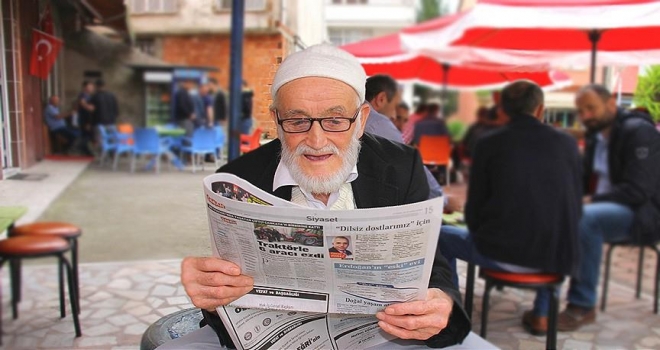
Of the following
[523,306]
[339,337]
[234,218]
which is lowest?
[523,306]

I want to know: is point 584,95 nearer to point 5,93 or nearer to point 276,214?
point 276,214

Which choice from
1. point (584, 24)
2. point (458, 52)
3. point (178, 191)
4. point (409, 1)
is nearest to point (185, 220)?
point (178, 191)

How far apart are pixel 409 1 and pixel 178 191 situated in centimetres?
2299

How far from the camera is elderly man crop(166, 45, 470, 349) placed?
151 centimetres

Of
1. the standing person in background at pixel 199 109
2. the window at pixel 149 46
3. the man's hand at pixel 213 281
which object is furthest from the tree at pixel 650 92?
the window at pixel 149 46

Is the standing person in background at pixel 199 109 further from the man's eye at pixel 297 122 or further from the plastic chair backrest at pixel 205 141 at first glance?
the man's eye at pixel 297 122

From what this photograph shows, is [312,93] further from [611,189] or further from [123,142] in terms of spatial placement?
[123,142]

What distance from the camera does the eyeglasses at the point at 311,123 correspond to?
5.04 feet

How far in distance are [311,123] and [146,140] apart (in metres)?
8.10

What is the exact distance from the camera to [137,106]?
49.5 ft

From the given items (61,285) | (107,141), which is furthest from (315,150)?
(107,141)

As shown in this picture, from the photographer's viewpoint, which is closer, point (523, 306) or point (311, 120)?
point (311, 120)

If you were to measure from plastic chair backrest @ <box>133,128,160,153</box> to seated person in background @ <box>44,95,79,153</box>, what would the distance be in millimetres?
6567

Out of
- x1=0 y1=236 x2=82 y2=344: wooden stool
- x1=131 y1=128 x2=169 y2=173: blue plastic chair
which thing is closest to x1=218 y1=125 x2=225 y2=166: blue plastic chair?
x1=0 y1=236 x2=82 y2=344: wooden stool
